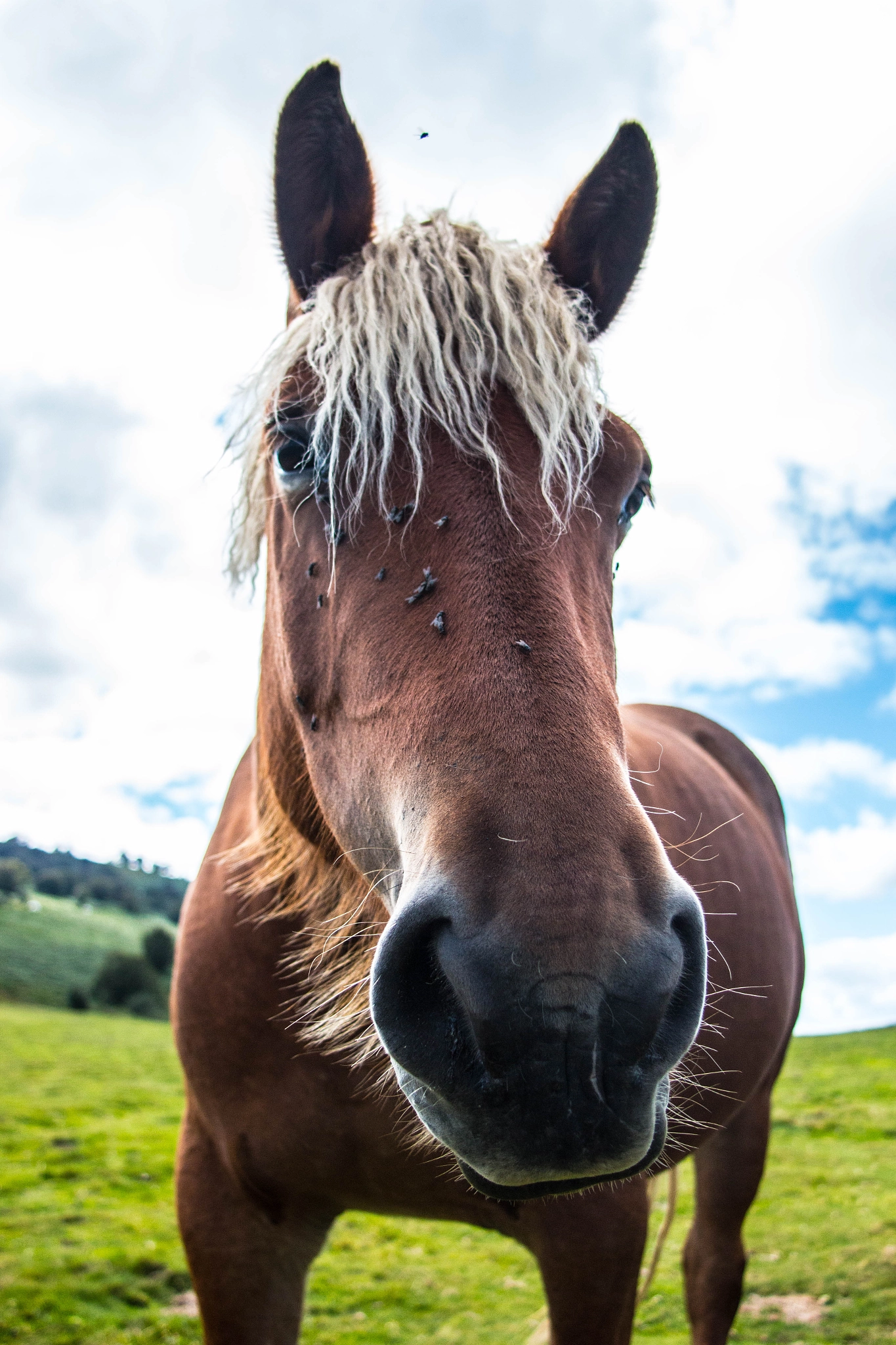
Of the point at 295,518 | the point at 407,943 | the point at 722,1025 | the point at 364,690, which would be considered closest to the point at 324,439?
the point at 295,518

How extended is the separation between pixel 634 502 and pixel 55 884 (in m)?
88.3

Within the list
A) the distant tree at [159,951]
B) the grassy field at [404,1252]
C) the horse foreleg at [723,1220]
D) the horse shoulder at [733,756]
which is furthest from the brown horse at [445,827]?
the distant tree at [159,951]

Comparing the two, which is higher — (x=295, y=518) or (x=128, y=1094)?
(x=295, y=518)

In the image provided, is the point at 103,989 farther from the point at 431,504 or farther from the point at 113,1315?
the point at 431,504

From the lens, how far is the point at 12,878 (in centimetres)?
6881

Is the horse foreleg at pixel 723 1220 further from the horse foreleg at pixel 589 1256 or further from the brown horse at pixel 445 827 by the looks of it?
the horse foreleg at pixel 589 1256

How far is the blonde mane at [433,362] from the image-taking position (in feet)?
6.10

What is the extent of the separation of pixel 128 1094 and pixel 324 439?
19109 mm

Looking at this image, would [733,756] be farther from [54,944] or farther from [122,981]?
[54,944]

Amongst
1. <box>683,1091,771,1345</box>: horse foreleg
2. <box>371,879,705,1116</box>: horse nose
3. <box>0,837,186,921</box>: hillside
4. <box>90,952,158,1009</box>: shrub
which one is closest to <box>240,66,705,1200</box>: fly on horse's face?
<box>371,879,705,1116</box>: horse nose

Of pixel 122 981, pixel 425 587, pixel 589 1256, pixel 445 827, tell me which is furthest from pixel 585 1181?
pixel 122 981

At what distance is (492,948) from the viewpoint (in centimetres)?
118

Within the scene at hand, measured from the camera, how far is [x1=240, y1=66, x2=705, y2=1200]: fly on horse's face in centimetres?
120

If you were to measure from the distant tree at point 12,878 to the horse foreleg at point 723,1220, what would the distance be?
72.3m
